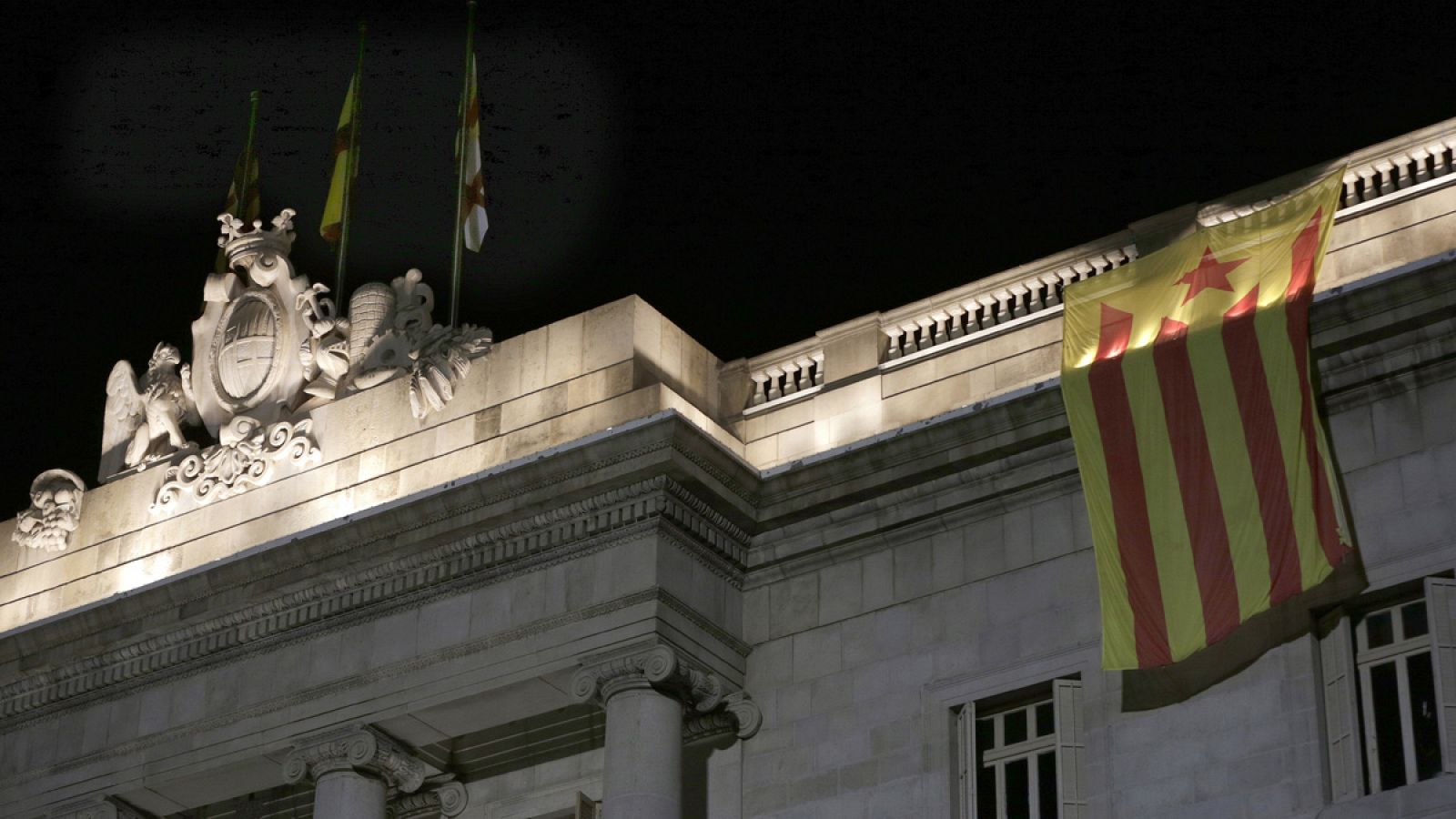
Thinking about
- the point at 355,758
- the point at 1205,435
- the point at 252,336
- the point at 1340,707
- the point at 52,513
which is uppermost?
the point at 252,336

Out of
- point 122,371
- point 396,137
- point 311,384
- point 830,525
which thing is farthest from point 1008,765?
point 396,137

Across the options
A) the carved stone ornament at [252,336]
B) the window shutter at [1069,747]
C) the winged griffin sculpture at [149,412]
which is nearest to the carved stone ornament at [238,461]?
the carved stone ornament at [252,336]

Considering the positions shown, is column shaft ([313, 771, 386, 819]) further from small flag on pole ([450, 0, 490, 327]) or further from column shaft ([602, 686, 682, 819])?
small flag on pole ([450, 0, 490, 327])

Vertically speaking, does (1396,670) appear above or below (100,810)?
below

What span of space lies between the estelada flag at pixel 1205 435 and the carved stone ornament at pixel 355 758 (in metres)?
9.52

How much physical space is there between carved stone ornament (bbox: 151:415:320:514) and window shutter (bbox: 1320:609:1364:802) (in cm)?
1449

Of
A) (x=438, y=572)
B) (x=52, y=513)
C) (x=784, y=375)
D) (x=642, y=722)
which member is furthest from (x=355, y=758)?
(x=52, y=513)

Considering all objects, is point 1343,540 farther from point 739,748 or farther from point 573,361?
point 573,361

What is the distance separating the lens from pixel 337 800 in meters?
36.8

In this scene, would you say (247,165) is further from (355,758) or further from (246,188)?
(355,758)

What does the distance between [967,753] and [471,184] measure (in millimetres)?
13729

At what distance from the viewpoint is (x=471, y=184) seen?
4397 cm

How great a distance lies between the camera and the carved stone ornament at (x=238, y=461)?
132 feet

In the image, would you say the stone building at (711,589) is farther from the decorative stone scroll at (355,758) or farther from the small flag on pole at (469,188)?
the small flag on pole at (469,188)
